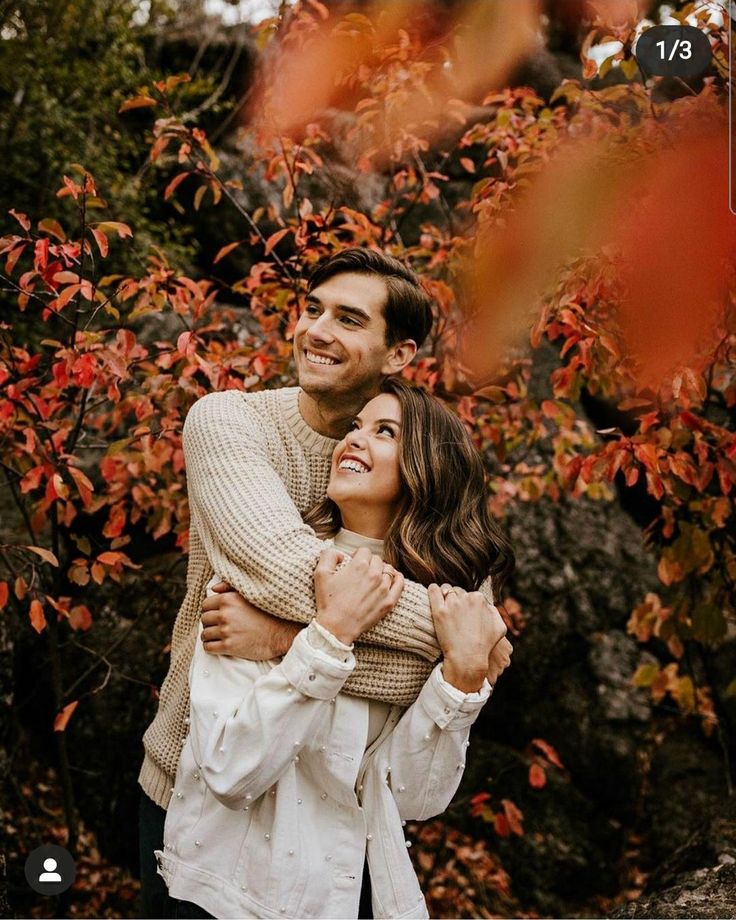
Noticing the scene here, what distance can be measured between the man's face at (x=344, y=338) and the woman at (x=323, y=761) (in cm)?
55

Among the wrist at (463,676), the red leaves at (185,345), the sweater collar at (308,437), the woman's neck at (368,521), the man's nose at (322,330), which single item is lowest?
the wrist at (463,676)

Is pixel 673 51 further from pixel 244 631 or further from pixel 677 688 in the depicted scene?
pixel 677 688

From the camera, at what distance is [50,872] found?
2.66m

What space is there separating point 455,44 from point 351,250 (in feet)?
6.16

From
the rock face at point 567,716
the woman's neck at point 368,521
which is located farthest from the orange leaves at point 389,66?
the rock face at point 567,716

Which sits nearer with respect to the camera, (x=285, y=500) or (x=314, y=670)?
(x=314, y=670)

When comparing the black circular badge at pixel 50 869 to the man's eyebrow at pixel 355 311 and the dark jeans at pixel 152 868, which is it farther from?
the man's eyebrow at pixel 355 311

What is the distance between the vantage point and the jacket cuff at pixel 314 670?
1.59 meters

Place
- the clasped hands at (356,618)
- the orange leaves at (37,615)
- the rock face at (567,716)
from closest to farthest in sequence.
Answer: the clasped hands at (356,618) < the orange leaves at (37,615) < the rock face at (567,716)

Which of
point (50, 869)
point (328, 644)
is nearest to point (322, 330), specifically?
point (328, 644)

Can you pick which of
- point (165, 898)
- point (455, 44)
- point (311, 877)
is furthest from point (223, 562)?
point (455, 44)

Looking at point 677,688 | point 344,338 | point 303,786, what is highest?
point 344,338

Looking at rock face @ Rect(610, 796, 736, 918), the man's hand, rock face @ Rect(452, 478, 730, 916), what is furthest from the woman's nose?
rock face @ Rect(452, 478, 730, 916)

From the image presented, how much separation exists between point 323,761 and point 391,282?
1.36m
